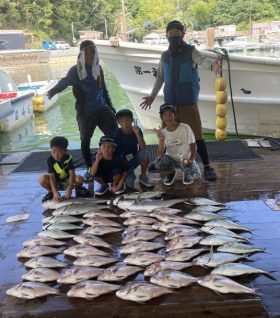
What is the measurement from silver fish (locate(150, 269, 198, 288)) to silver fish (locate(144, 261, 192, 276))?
0.06 metres

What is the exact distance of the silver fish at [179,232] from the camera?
2875mm

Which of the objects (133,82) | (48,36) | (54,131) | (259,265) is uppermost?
(48,36)

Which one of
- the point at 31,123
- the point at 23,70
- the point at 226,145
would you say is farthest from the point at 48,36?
the point at 226,145

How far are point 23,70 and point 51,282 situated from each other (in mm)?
33115

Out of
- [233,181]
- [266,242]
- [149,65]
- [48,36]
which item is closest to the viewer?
[266,242]

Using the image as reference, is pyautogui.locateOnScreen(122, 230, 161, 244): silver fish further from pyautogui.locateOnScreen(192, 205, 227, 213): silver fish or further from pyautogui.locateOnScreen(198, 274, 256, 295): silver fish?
pyautogui.locateOnScreen(198, 274, 256, 295): silver fish

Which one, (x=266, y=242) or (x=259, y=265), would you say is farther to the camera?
(x=266, y=242)

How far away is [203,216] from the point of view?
3.18 metres

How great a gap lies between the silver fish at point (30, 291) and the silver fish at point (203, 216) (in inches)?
50.8

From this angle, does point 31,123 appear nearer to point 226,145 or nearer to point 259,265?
point 226,145

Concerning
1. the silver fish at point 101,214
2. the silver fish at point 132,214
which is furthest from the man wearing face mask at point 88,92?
the silver fish at point 132,214

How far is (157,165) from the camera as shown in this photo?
4051 millimetres

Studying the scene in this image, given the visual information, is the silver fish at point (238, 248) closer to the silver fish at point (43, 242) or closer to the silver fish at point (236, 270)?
Answer: the silver fish at point (236, 270)

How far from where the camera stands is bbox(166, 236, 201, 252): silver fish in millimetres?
2703
